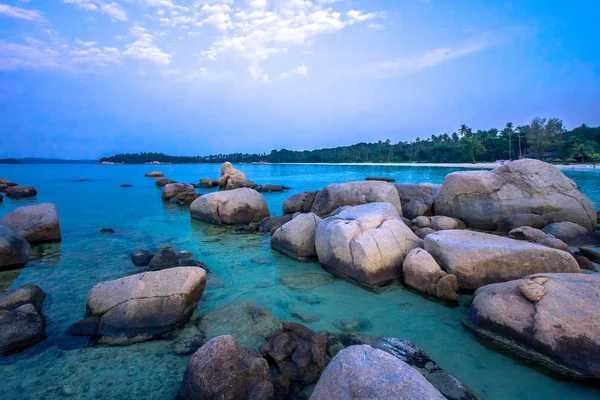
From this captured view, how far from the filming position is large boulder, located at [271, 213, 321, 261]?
31.2 feet

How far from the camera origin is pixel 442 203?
12703 millimetres

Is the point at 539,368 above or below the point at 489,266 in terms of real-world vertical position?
below

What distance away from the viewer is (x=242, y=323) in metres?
5.89

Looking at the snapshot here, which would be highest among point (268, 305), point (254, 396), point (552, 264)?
point (552, 264)

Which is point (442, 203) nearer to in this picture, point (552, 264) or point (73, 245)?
point (552, 264)

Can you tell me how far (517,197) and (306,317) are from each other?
31.7 ft

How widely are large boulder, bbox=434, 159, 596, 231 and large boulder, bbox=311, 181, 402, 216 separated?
2.36 metres

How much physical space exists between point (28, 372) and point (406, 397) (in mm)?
5351

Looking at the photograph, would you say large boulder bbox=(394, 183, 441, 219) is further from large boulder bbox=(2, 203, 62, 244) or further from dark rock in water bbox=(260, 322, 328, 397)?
large boulder bbox=(2, 203, 62, 244)

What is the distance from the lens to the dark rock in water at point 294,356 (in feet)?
13.9

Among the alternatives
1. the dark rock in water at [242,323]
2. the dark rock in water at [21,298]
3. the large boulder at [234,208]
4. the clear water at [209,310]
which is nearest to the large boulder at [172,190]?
the large boulder at [234,208]

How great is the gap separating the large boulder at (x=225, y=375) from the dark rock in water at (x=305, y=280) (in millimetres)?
3424

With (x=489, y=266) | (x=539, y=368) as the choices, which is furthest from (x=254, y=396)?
(x=489, y=266)

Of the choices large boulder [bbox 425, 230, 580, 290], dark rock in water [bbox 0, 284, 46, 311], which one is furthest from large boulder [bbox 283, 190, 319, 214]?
dark rock in water [bbox 0, 284, 46, 311]
